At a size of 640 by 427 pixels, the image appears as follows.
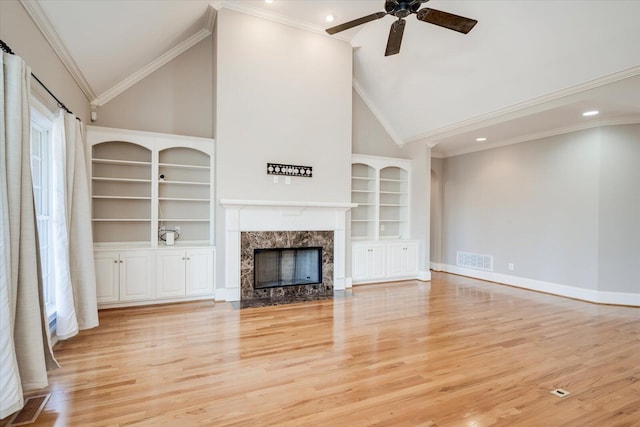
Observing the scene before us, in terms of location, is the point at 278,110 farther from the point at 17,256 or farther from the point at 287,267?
the point at 17,256

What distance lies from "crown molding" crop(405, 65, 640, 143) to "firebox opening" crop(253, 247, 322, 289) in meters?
3.15

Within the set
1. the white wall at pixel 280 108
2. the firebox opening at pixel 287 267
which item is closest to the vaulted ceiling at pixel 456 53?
the white wall at pixel 280 108

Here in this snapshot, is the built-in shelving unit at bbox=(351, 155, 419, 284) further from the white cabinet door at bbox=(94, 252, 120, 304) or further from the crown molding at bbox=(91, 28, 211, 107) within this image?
the white cabinet door at bbox=(94, 252, 120, 304)

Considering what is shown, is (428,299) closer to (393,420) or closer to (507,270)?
(507,270)

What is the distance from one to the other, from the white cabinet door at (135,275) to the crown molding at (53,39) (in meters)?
2.18

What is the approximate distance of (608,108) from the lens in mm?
4250

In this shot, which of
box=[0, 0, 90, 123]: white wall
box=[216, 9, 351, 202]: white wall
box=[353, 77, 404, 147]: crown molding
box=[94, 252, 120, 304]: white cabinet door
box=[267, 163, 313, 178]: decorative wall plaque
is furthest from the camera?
box=[353, 77, 404, 147]: crown molding

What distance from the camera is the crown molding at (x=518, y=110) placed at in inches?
146

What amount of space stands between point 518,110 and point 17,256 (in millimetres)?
5810

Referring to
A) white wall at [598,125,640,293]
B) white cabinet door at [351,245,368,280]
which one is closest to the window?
white cabinet door at [351,245,368,280]

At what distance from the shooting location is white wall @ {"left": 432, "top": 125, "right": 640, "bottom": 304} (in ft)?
15.6

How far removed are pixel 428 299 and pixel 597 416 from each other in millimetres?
2826

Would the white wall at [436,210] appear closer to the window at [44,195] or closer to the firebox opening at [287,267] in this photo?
the firebox opening at [287,267]

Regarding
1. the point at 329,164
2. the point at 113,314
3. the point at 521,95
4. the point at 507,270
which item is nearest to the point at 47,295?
the point at 113,314
